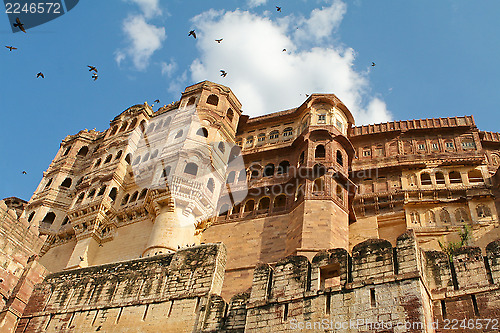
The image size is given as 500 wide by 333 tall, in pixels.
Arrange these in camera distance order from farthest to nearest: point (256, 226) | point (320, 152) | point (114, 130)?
point (114, 130) < point (320, 152) < point (256, 226)

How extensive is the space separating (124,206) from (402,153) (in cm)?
1821

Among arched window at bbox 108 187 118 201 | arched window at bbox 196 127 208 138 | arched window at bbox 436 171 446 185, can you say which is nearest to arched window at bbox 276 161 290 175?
arched window at bbox 196 127 208 138

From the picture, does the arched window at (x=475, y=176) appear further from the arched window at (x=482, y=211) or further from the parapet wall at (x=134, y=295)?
the parapet wall at (x=134, y=295)

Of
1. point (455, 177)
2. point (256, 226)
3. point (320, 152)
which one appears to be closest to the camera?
point (256, 226)

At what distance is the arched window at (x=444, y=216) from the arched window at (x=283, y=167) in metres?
9.71

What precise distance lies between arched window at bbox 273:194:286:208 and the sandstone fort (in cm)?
36

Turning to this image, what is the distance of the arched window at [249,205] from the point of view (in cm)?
3281

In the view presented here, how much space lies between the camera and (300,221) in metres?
28.6

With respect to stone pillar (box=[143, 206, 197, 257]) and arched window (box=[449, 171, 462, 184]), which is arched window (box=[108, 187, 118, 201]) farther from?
arched window (box=[449, 171, 462, 184])

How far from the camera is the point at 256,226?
31.0 metres

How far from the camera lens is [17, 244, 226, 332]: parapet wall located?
17062 millimetres

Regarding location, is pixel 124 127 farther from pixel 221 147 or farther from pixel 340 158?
pixel 340 158

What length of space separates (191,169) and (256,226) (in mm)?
5705

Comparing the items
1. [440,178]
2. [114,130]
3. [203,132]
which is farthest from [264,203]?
[114,130]
